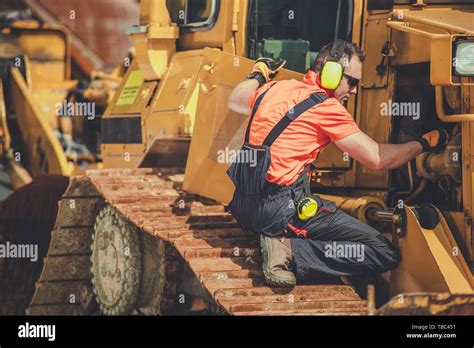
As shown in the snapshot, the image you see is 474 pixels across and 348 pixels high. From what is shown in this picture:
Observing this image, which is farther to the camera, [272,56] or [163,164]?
[163,164]

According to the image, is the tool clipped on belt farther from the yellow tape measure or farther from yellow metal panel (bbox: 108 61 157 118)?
yellow metal panel (bbox: 108 61 157 118)

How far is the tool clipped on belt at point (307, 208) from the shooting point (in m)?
8.66

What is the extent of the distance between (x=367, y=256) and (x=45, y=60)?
1074cm

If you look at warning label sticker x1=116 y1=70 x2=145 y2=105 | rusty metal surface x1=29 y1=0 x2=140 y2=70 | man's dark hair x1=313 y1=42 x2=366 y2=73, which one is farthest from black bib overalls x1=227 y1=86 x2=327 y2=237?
rusty metal surface x1=29 y1=0 x2=140 y2=70

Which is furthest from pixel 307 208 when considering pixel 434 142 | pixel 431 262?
pixel 434 142

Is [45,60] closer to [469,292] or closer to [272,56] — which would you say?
[272,56]

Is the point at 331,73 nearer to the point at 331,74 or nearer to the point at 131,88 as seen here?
the point at 331,74

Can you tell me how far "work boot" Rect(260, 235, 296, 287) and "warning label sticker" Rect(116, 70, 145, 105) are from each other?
3.70 meters

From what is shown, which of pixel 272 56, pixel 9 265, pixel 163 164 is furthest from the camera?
pixel 9 265

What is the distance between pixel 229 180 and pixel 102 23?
11225 mm

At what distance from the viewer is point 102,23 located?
20.6 m

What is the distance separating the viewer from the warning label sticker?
1216 centimetres
